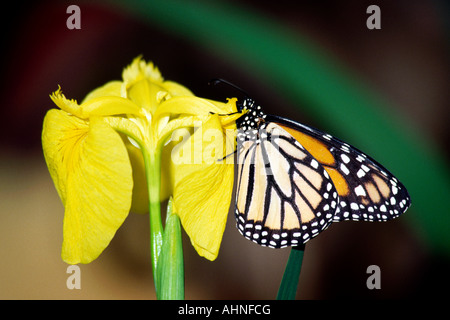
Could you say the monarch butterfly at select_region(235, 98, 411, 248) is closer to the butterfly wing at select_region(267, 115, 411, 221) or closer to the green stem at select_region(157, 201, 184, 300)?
the butterfly wing at select_region(267, 115, 411, 221)

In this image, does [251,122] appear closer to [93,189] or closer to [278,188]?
[278,188]

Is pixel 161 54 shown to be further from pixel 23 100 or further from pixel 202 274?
pixel 202 274

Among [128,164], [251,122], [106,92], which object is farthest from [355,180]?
[106,92]

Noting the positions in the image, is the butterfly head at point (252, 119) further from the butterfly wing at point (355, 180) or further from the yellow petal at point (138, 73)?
the yellow petal at point (138, 73)

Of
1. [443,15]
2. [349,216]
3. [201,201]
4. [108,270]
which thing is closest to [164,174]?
[201,201]

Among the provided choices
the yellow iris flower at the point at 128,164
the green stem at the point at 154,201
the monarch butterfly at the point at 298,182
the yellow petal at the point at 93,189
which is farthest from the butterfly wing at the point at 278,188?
the yellow petal at the point at 93,189

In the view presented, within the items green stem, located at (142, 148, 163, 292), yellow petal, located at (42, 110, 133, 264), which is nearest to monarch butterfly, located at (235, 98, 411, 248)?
green stem, located at (142, 148, 163, 292)
